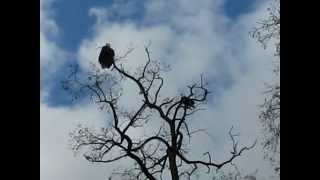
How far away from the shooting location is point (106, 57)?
10609mm

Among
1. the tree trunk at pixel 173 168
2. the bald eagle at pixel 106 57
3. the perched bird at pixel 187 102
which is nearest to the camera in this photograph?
the tree trunk at pixel 173 168

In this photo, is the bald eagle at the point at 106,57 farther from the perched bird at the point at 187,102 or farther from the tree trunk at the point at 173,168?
the tree trunk at the point at 173,168

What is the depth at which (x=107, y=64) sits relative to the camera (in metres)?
10.8

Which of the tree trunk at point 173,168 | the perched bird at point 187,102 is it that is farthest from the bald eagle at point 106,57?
the tree trunk at point 173,168

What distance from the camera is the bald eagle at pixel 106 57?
33.9 ft

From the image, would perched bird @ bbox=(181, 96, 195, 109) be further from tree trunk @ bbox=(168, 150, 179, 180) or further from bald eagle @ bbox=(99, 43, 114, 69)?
bald eagle @ bbox=(99, 43, 114, 69)

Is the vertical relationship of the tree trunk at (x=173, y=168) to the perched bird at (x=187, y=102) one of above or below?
below

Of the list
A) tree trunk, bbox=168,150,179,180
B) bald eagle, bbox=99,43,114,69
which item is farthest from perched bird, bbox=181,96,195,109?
bald eagle, bbox=99,43,114,69

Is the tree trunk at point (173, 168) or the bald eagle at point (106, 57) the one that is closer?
the tree trunk at point (173, 168)

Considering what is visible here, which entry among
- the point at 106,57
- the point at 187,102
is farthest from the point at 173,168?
the point at 106,57

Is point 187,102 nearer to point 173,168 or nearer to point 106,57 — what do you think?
point 173,168

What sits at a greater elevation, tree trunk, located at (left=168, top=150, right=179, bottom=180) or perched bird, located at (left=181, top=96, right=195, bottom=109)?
perched bird, located at (left=181, top=96, right=195, bottom=109)

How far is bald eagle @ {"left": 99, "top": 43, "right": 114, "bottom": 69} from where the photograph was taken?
33.9 ft
